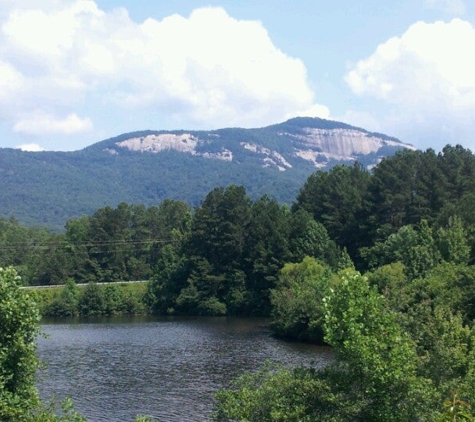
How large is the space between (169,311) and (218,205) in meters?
13.8

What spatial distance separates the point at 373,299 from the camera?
19328 millimetres

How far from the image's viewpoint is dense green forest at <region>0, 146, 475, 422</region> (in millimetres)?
19375

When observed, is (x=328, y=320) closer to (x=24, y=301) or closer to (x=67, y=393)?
(x=24, y=301)

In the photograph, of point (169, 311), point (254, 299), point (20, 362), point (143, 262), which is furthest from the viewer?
point (143, 262)

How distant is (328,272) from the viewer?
208 feet

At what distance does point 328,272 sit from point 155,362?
786 inches

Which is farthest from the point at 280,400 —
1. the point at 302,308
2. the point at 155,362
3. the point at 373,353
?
the point at 302,308

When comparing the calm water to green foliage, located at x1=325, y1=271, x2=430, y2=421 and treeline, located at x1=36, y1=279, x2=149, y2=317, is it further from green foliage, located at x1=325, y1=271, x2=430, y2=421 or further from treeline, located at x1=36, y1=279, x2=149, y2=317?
treeline, located at x1=36, y1=279, x2=149, y2=317

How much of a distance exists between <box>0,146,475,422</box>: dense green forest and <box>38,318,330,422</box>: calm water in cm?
345

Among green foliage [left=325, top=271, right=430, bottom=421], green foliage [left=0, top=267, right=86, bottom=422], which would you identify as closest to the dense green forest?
green foliage [left=325, top=271, right=430, bottom=421]

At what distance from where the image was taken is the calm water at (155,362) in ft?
120

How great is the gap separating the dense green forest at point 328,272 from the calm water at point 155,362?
3449 mm

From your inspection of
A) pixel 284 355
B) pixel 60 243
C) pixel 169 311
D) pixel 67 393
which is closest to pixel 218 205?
pixel 169 311

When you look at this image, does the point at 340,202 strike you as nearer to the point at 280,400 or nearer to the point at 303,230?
the point at 303,230
